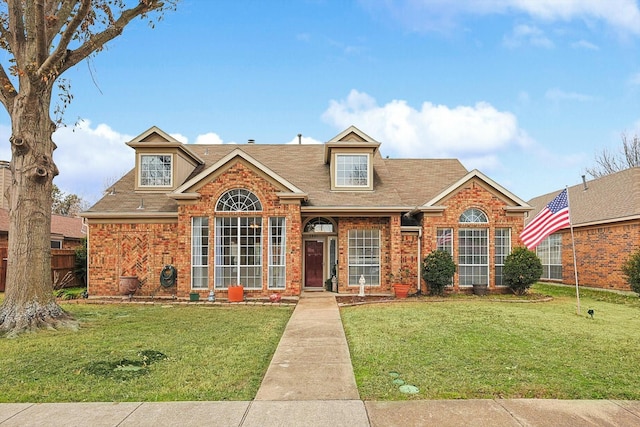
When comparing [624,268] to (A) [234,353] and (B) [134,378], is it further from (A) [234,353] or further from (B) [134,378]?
(B) [134,378]

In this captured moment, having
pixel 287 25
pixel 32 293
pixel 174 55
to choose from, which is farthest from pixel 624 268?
pixel 32 293

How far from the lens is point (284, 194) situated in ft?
46.8

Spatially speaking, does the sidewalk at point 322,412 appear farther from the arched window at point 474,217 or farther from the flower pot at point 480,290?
the arched window at point 474,217

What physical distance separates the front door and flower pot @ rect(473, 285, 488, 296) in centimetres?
591

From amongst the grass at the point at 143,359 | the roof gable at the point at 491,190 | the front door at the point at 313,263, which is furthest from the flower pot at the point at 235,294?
the roof gable at the point at 491,190

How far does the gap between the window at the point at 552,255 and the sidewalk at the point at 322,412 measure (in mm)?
17814

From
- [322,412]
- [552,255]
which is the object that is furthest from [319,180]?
[552,255]

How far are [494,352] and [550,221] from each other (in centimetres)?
599

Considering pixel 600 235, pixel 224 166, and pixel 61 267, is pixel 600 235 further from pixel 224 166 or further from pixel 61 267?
pixel 61 267

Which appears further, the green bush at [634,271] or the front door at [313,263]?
the front door at [313,263]

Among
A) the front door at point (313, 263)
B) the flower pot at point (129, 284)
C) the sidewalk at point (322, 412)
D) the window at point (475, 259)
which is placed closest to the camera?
the sidewalk at point (322, 412)

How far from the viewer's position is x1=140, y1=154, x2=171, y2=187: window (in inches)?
663

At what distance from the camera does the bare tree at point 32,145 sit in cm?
905

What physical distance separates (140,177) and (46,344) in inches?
398
